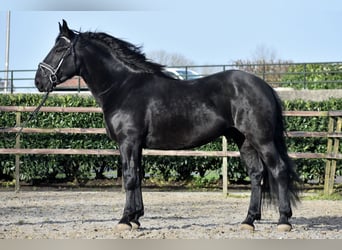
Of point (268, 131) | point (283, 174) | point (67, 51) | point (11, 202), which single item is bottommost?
point (11, 202)

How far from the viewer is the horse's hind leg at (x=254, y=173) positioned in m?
7.27

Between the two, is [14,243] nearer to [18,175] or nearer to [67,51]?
[67,51]

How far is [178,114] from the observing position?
23.5ft

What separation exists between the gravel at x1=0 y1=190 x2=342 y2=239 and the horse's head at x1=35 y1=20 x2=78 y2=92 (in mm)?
1836

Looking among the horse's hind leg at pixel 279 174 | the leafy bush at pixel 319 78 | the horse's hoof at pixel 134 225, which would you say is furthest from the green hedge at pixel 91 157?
the leafy bush at pixel 319 78

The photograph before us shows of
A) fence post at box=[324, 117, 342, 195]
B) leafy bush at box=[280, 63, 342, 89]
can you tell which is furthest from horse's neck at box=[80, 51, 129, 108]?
leafy bush at box=[280, 63, 342, 89]

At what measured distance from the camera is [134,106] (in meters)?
7.18

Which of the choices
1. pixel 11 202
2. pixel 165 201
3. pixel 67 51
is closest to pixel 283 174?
pixel 67 51

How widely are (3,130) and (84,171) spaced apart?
2.15m

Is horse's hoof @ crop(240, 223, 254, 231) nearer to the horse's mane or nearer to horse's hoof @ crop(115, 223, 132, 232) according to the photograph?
horse's hoof @ crop(115, 223, 132, 232)

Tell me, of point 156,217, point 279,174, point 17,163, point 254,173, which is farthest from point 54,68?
point 17,163

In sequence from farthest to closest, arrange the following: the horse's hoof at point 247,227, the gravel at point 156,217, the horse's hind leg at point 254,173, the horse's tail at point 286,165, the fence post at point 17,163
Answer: the fence post at point 17,163, the horse's hind leg at point 254,173, the horse's tail at point 286,165, the horse's hoof at point 247,227, the gravel at point 156,217

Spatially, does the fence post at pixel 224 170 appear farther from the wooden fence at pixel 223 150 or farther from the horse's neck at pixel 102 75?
the horse's neck at pixel 102 75

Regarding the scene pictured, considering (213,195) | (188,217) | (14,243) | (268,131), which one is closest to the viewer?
(14,243)
